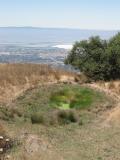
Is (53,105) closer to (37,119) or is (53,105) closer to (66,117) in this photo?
(66,117)

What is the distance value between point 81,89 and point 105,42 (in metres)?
14.9

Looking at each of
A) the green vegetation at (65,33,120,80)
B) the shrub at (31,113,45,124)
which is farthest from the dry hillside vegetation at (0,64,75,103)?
the shrub at (31,113,45,124)

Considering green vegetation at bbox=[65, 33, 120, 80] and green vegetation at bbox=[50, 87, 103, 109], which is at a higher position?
green vegetation at bbox=[65, 33, 120, 80]

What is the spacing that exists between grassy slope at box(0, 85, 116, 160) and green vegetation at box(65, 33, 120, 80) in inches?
545

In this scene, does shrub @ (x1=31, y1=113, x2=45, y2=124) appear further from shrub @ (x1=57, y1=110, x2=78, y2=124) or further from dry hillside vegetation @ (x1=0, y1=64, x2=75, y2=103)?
dry hillside vegetation @ (x1=0, y1=64, x2=75, y2=103)

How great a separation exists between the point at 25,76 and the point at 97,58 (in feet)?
27.3

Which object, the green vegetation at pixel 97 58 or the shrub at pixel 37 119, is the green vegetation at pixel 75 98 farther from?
the green vegetation at pixel 97 58

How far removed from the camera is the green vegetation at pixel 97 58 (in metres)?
42.9

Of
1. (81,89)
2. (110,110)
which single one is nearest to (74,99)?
(81,89)

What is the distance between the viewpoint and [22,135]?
734 inches

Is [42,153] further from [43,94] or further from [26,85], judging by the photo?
[26,85]

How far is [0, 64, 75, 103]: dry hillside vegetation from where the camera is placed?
35969 mm

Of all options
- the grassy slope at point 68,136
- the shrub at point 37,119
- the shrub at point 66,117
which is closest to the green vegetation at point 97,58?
the grassy slope at point 68,136

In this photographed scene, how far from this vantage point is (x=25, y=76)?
3875 centimetres
